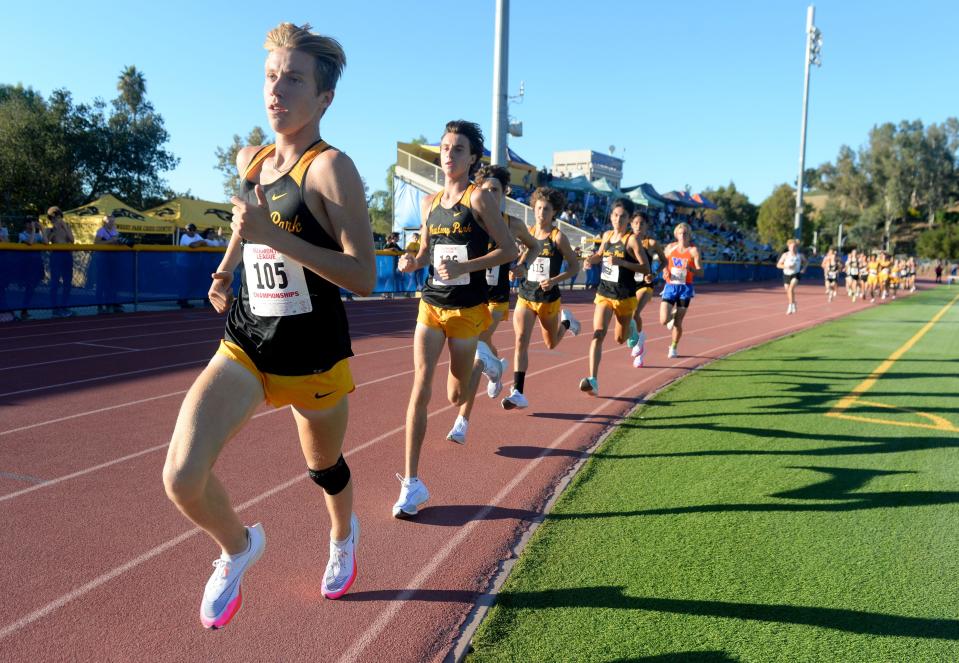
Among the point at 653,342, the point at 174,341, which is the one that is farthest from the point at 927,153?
the point at 174,341

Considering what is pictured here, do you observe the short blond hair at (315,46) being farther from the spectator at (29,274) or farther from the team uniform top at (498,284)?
the spectator at (29,274)

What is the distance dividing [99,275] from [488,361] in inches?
412

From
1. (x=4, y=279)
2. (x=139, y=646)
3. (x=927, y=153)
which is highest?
(x=927, y=153)

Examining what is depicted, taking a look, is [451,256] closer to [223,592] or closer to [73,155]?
[223,592]

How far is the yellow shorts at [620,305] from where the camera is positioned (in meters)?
7.48

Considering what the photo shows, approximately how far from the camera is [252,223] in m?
2.09

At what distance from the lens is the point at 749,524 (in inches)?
149

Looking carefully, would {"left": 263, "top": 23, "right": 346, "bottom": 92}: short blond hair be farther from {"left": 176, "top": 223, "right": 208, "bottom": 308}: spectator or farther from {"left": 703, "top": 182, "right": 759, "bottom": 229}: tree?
{"left": 703, "top": 182, "right": 759, "bottom": 229}: tree

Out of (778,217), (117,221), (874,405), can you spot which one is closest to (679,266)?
(874,405)

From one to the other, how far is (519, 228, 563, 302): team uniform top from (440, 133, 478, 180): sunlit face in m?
2.38

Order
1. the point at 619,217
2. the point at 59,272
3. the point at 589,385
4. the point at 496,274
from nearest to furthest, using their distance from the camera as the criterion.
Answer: the point at 496,274 → the point at 589,385 → the point at 619,217 → the point at 59,272

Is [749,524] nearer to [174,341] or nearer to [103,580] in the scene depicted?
[103,580]

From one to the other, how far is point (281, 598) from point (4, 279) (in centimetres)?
1137

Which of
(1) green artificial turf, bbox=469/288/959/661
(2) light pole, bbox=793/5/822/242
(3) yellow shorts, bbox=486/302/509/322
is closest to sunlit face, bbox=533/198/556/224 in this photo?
(3) yellow shorts, bbox=486/302/509/322
